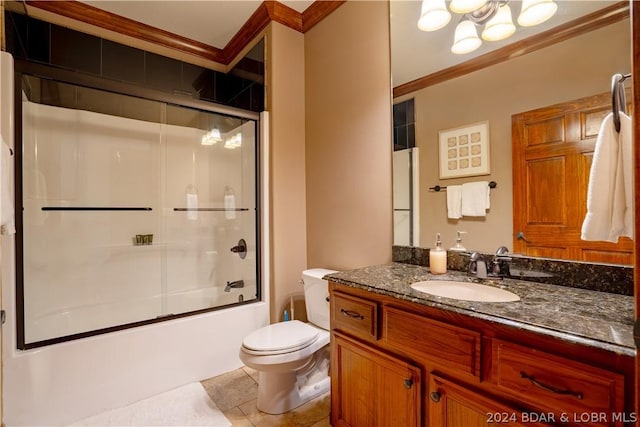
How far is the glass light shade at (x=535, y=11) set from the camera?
4.14 ft

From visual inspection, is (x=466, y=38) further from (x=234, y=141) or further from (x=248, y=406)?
(x=248, y=406)

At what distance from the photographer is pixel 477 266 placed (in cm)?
137

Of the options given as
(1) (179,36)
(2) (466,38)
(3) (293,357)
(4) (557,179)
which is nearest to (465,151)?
(4) (557,179)

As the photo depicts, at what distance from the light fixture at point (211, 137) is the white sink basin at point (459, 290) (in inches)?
86.3

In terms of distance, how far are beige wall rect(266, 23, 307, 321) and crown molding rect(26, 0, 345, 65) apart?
0.09m

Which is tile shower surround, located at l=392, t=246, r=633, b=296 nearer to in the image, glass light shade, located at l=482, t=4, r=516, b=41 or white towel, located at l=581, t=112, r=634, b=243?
white towel, located at l=581, t=112, r=634, b=243

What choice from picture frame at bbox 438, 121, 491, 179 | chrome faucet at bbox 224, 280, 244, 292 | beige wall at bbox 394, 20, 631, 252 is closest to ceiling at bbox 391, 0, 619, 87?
beige wall at bbox 394, 20, 631, 252

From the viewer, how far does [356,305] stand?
4.32ft

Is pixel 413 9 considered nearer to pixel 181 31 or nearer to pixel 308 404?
pixel 181 31

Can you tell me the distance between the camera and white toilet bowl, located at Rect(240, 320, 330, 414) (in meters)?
1.55

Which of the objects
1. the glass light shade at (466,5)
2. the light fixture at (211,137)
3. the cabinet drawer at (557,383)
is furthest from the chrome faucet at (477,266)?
the light fixture at (211,137)

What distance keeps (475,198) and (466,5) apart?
3.09 ft

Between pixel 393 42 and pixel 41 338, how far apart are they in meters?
2.61

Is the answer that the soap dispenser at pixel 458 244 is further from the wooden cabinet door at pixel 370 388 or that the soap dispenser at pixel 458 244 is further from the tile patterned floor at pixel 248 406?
the tile patterned floor at pixel 248 406
